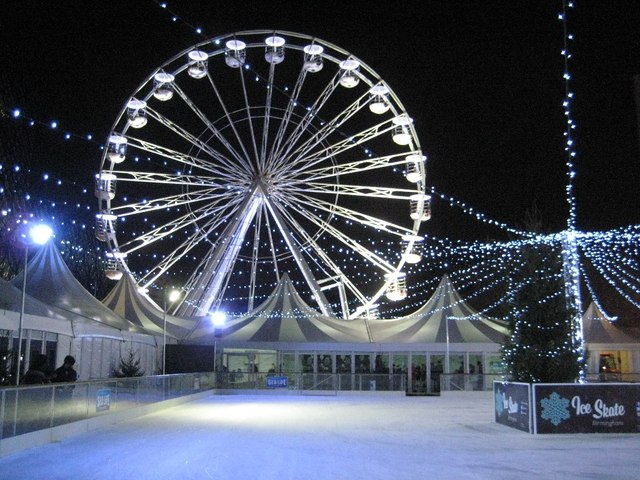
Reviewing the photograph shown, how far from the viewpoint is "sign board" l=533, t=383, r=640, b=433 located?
12.8 metres

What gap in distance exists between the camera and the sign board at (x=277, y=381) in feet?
89.8

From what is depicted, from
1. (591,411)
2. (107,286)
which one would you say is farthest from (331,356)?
(107,286)

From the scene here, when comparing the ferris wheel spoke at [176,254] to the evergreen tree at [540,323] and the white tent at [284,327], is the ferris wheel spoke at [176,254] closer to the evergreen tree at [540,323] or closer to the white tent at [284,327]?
the white tent at [284,327]

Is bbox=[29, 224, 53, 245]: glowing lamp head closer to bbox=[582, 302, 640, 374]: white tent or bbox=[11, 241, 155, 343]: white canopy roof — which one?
bbox=[11, 241, 155, 343]: white canopy roof

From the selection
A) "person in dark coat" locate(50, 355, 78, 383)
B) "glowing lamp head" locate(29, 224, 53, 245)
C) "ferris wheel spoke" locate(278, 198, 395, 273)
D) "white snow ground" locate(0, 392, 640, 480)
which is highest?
"ferris wheel spoke" locate(278, 198, 395, 273)

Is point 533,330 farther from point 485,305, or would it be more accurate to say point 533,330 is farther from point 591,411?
point 485,305

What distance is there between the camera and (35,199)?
33500 millimetres

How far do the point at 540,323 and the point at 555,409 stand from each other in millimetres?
1737

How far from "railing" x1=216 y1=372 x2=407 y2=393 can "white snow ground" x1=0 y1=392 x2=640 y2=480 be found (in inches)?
434

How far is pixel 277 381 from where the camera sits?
90.1 ft

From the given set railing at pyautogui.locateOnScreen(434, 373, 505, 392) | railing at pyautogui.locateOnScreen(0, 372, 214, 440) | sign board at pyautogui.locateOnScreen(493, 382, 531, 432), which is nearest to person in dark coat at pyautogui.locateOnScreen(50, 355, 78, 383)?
railing at pyautogui.locateOnScreen(0, 372, 214, 440)

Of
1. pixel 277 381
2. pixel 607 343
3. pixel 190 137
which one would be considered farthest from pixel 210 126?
pixel 607 343

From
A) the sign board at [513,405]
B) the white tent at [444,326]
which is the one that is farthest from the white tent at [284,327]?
the sign board at [513,405]

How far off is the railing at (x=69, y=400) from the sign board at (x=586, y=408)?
807cm
